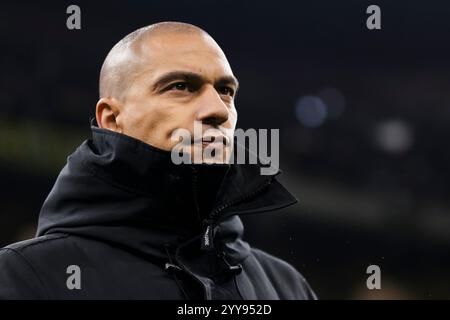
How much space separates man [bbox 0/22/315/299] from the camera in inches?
41.9

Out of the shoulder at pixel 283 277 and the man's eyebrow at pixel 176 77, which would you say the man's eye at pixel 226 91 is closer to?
the man's eyebrow at pixel 176 77

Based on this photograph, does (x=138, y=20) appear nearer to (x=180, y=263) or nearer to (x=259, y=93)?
(x=259, y=93)

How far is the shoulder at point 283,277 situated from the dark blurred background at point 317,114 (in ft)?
6.77

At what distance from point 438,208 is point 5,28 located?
104 inches

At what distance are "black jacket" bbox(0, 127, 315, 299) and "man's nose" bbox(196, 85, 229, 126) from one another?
86 mm

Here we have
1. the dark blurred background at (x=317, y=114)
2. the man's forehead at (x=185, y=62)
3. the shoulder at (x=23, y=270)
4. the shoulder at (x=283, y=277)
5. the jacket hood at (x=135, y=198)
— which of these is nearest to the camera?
the shoulder at (x=23, y=270)

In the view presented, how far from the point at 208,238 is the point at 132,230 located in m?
0.13

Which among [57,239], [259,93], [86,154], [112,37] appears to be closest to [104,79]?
[86,154]

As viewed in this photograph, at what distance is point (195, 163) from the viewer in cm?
115

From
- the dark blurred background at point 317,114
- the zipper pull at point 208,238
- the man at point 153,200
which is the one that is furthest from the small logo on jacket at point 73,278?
the dark blurred background at point 317,114

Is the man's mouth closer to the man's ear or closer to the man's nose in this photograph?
the man's nose

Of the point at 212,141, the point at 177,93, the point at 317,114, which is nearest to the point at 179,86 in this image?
the point at 177,93

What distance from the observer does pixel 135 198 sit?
1120mm

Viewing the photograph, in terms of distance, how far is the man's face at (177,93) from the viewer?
118 cm
